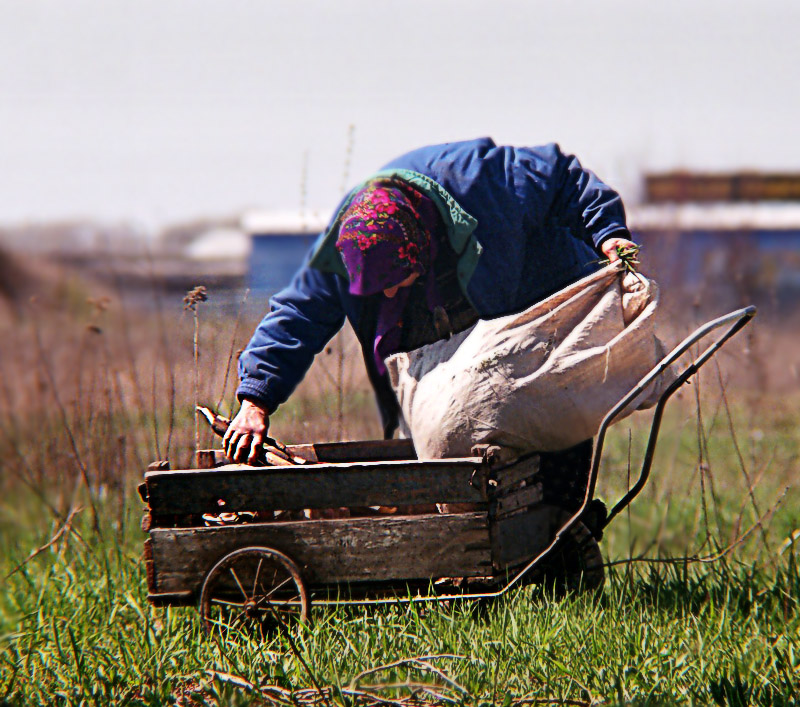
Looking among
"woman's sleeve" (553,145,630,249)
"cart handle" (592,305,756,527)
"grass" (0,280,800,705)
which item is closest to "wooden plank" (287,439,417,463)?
"grass" (0,280,800,705)

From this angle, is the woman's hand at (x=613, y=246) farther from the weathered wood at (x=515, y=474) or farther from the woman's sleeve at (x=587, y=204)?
the weathered wood at (x=515, y=474)

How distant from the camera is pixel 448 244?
3.60m

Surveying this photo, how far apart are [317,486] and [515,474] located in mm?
718

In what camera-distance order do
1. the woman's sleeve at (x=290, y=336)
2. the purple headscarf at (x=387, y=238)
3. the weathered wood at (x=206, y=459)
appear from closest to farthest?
the purple headscarf at (x=387, y=238)
the woman's sleeve at (x=290, y=336)
the weathered wood at (x=206, y=459)

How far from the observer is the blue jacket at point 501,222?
3486mm

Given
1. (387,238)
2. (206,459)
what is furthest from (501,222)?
(206,459)

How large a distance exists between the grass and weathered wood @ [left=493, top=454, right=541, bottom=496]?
0.40 meters

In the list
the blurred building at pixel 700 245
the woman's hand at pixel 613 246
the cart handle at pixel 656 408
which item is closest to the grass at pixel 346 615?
the cart handle at pixel 656 408

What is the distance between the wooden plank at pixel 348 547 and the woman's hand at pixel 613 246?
103 centimetres

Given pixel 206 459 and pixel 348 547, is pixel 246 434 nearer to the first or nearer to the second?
pixel 206 459

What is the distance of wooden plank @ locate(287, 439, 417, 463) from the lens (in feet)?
12.5

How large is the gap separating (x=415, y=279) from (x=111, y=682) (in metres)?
1.83

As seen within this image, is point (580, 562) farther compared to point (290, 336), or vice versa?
point (290, 336)

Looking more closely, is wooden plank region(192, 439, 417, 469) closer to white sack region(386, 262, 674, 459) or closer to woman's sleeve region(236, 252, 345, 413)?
woman's sleeve region(236, 252, 345, 413)
